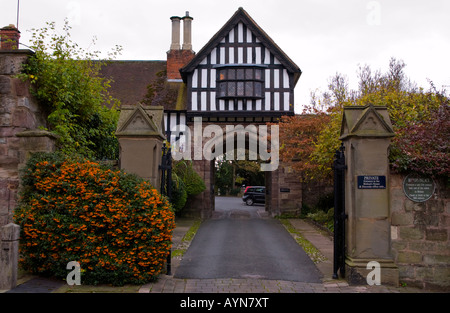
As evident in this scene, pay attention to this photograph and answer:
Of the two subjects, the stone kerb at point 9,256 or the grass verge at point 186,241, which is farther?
the grass verge at point 186,241

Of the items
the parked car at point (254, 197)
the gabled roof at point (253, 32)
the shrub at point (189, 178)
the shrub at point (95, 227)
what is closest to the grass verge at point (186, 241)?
the shrub at point (189, 178)

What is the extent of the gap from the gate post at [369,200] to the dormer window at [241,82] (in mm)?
11226

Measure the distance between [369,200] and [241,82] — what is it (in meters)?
12.0

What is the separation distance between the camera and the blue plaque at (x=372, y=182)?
6512mm

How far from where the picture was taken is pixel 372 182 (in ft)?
21.4

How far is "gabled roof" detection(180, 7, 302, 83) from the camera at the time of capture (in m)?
17.7

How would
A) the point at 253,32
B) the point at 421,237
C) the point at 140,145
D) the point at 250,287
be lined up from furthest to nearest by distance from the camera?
1. the point at 253,32
2. the point at 140,145
3. the point at 421,237
4. the point at 250,287

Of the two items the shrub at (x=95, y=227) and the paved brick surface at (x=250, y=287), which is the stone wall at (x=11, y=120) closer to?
the shrub at (x=95, y=227)

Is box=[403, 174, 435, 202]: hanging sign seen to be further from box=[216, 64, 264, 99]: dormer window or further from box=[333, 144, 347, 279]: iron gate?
box=[216, 64, 264, 99]: dormer window

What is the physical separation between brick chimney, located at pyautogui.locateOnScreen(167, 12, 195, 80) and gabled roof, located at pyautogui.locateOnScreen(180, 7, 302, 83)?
309 cm

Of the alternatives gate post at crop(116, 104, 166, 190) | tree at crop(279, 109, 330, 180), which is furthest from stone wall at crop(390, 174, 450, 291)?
tree at crop(279, 109, 330, 180)

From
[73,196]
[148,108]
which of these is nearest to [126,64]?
[148,108]

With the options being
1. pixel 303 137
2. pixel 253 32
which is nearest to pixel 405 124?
pixel 303 137

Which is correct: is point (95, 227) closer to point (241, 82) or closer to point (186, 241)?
point (186, 241)
